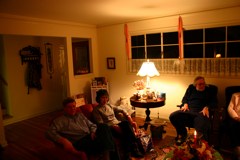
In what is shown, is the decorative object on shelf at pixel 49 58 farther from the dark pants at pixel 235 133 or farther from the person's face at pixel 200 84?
the dark pants at pixel 235 133

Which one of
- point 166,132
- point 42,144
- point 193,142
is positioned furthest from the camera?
point 166,132

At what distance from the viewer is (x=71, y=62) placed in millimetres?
4855

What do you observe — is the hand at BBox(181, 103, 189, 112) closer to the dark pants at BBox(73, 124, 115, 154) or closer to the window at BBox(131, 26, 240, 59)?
the window at BBox(131, 26, 240, 59)

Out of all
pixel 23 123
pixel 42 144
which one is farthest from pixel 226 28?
pixel 23 123

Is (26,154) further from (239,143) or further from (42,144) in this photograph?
(239,143)

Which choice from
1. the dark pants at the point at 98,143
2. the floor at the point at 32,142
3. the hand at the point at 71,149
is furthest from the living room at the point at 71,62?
the hand at the point at 71,149

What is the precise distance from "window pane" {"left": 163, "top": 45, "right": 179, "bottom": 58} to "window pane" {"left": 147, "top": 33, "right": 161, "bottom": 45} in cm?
21

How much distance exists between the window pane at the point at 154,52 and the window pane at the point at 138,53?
155 mm

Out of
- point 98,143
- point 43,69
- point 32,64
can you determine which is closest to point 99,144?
point 98,143

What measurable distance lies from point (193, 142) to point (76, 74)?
3675 mm

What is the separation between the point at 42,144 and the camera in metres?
3.60

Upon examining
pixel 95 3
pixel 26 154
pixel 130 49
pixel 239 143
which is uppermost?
pixel 95 3

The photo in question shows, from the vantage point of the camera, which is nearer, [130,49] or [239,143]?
[239,143]

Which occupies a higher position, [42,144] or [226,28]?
[226,28]
